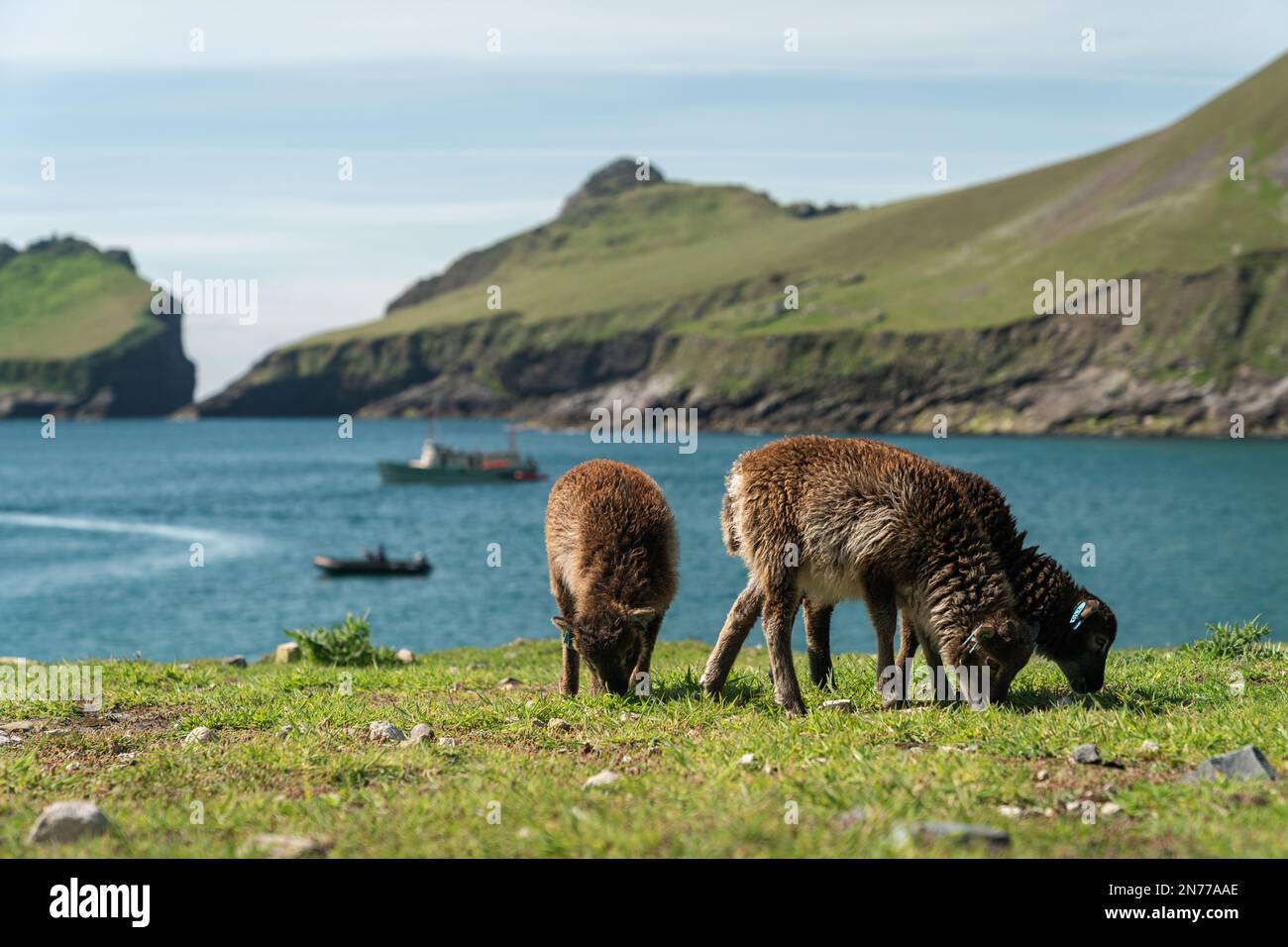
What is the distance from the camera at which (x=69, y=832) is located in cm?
759

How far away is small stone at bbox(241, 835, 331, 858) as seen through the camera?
7207mm

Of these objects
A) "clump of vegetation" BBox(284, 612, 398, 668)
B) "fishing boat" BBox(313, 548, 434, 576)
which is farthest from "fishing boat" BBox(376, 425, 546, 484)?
"clump of vegetation" BBox(284, 612, 398, 668)

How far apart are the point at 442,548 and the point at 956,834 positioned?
81213 mm

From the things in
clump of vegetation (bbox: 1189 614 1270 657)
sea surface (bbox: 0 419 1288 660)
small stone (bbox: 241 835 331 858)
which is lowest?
sea surface (bbox: 0 419 1288 660)

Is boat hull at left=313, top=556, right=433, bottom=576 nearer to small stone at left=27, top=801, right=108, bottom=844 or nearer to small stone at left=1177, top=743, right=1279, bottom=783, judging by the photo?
small stone at left=27, top=801, right=108, bottom=844

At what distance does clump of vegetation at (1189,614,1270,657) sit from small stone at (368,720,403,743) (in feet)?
34.7

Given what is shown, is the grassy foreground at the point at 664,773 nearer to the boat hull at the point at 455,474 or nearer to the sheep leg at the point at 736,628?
the sheep leg at the point at 736,628

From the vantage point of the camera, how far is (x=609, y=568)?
13.1 meters

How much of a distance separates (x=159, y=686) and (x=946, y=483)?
33.4ft

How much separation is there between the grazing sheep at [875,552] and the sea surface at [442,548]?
35201mm

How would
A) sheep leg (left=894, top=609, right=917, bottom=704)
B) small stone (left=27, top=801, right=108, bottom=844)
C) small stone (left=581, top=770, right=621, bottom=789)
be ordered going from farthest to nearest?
sheep leg (left=894, top=609, right=917, bottom=704), small stone (left=581, top=770, right=621, bottom=789), small stone (left=27, top=801, right=108, bottom=844)

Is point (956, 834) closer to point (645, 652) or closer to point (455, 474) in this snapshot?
point (645, 652)

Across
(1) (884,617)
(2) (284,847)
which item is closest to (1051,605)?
(1) (884,617)
